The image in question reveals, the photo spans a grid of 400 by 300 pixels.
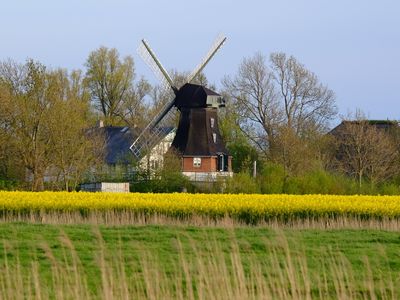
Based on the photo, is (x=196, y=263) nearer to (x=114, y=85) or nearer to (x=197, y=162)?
(x=197, y=162)

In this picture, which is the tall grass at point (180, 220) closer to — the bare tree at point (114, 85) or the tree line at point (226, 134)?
the tree line at point (226, 134)

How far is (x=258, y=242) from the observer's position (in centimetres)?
1792

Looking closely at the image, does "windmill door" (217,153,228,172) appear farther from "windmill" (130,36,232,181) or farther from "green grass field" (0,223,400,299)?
"green grass field" (0,223,400,299)

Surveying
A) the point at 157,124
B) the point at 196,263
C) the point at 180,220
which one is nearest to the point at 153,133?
the point at 157,124

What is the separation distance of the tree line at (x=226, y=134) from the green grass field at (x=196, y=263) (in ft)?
71.8

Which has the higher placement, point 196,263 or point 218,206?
point 218,206

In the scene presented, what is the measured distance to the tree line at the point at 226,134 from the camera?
146 ft

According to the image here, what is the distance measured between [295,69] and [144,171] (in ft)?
75.7

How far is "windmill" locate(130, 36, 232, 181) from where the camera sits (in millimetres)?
59062

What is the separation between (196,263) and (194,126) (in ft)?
160

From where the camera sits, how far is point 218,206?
27641 mm

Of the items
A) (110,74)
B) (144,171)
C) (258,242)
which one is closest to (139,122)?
(110,74)

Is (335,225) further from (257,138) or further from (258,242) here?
(257,138)

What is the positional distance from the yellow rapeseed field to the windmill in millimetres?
27687
